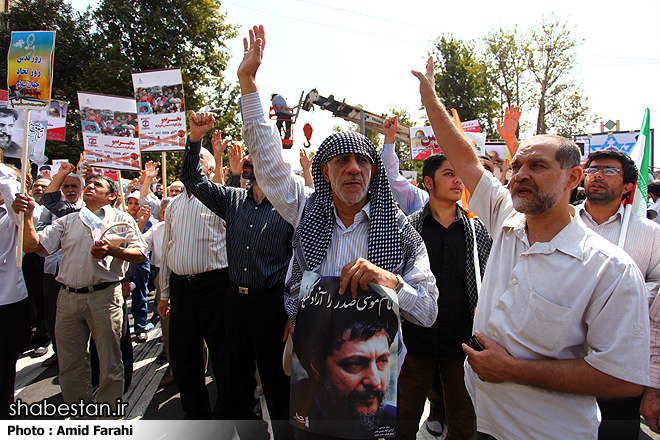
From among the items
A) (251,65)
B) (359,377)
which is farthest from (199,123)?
(359,377)

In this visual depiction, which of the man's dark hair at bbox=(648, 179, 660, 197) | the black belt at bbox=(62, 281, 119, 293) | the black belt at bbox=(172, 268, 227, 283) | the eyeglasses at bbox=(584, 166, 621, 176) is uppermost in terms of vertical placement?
the eyeglasses at bbox=(584, 166, 621, 176)

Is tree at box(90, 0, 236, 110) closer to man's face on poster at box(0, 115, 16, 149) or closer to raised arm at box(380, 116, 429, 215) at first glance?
man's face on poster at box(0, 115, 16, 149)

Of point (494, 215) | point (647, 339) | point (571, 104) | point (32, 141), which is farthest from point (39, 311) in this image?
point (571, 104)

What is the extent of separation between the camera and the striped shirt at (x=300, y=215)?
5.86ft

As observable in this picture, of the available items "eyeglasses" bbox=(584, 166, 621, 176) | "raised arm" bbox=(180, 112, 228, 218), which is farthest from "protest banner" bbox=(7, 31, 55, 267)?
"eyeglasses" bbox=(584, 166, 621, 176)

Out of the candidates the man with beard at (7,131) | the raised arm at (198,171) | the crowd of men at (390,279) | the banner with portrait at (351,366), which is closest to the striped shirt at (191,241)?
the crowd of men at (390,279)

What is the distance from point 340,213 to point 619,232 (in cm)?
213

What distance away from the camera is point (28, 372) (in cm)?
450

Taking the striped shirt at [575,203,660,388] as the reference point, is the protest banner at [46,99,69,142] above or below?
above

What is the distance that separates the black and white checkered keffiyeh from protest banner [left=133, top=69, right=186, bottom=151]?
12.1 ft

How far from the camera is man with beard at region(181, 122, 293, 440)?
9.37ft

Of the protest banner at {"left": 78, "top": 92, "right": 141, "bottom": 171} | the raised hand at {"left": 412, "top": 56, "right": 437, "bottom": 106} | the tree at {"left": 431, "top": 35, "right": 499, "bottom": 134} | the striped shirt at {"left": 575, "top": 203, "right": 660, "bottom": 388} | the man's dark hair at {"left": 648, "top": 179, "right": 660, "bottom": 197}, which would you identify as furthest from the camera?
the tree at {"left": 431, "top": 35, "right": 499, "bottom": 134}

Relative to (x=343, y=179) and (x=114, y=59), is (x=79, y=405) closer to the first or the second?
(x=343, y=179)

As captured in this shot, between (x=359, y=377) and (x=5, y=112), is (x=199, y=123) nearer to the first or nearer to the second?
(x=359, y=377)
